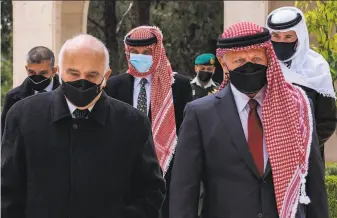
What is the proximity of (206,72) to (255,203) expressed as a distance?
7.15 m

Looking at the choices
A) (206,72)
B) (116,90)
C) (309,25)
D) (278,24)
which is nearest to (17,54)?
(206,72)

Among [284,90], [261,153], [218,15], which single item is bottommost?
[218,15]

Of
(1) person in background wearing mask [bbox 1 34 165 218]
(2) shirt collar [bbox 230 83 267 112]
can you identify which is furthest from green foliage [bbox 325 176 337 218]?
(1) person in background wearing mask [bbox 1 34 165 218]

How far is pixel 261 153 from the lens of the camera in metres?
4.64

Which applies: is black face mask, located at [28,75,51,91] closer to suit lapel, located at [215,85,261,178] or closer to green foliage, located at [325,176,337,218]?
green foliage, located at [325,176,337,218]

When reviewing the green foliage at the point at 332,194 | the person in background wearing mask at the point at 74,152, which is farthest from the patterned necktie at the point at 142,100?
the person in background wearing mask at the point at 74,152

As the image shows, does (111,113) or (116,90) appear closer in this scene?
(111,113)

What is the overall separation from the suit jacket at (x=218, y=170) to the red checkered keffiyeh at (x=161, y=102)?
287cm

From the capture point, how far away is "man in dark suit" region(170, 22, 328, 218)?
4.57m

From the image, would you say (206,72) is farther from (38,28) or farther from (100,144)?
(100,144)

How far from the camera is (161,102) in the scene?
24.9ft

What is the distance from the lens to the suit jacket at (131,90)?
7.47 meters

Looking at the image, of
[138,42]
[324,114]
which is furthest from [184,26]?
[324,114]

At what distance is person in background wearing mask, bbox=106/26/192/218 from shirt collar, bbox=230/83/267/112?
2.78m
